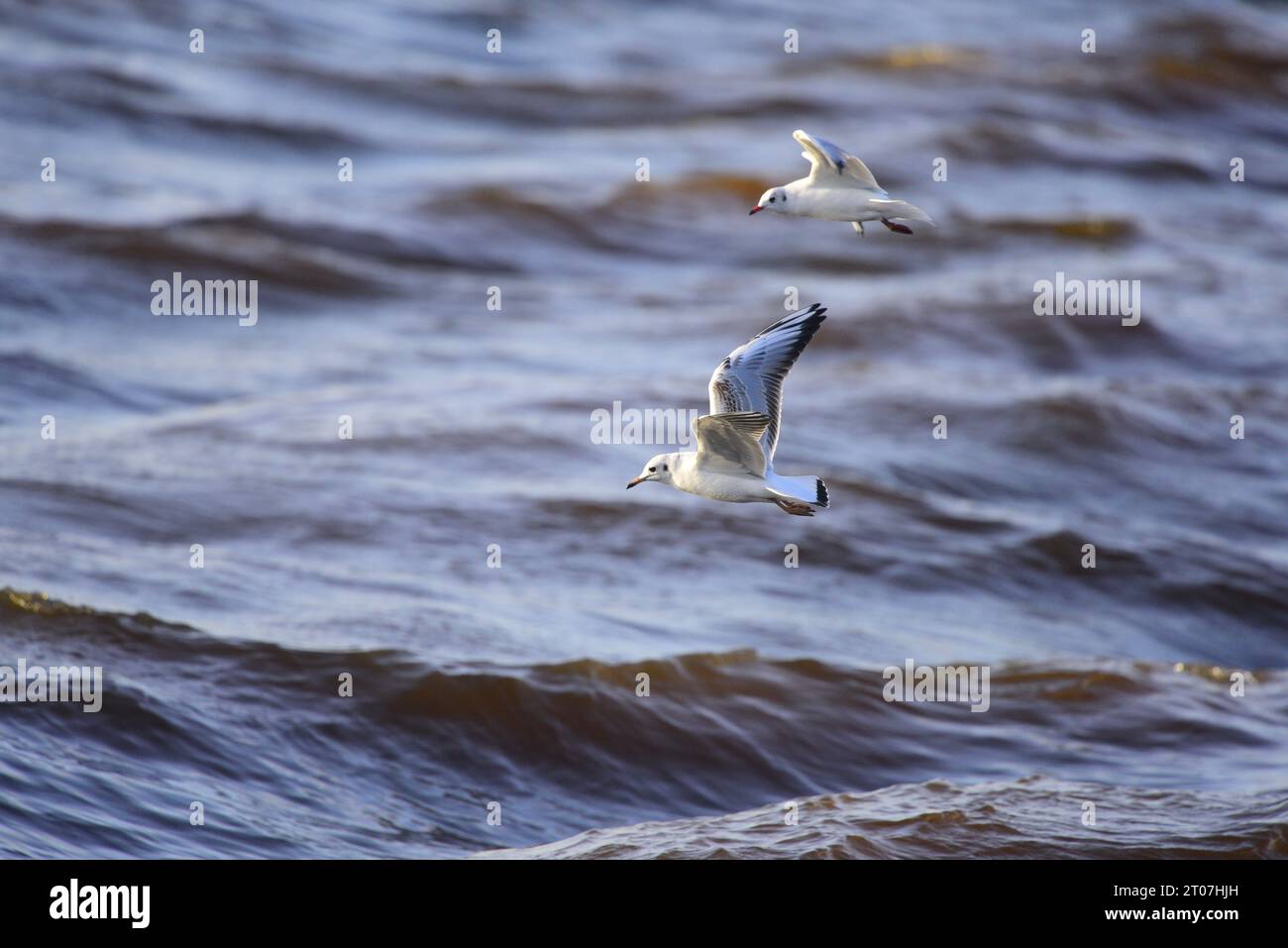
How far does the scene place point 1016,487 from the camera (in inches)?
556

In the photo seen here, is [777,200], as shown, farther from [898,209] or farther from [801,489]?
[801,489]

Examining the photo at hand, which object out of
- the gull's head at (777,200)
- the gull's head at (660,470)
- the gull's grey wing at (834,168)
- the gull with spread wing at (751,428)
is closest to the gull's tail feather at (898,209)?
the gull's grey wing at (834,168)

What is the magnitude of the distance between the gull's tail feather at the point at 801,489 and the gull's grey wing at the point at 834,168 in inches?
58.8

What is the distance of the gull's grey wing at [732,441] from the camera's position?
22.2 feet

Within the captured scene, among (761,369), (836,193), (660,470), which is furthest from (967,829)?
(836,193)

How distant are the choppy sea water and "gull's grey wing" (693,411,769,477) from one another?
2154 mm

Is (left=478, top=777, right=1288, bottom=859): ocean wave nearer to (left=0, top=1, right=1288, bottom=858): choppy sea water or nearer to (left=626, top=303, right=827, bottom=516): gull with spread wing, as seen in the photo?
(left=0, top=1, right=1288, bottom=858): choppy sea water

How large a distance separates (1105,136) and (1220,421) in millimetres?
10658

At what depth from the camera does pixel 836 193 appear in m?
7.69

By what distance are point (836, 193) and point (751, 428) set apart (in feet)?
4.71

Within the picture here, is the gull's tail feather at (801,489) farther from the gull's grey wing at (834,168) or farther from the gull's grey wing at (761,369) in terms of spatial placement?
the gull's grey wing at (834,168)

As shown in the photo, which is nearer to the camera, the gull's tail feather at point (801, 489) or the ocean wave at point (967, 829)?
the gull's tail feather at point (801, 489)

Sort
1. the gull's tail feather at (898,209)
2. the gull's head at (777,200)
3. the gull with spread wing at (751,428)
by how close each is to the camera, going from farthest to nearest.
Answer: the gull's head at (777,200)
the gull's tail feather at (898,209)
the gull with spread wing at (751,428)
